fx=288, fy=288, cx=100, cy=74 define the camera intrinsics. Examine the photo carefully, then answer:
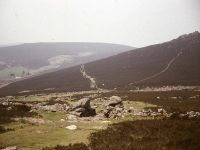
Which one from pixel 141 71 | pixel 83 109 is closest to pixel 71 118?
pixel 83 109

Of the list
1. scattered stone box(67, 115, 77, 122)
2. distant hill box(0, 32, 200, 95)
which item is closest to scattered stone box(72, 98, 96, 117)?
scattered stone box(67, 115, 77, 122)

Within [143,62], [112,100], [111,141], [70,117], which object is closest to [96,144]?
[111,141]

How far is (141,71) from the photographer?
4875 inches

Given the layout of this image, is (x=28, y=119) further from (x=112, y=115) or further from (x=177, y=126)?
(x=177, y=126)

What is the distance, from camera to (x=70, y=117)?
35.6m

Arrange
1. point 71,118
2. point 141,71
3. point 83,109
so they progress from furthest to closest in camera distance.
Result: point 141,71 < point 83,109 < point 71,118

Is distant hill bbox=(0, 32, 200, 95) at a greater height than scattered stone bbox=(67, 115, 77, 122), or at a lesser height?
greater

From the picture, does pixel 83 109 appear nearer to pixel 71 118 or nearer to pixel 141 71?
pixel 71 118

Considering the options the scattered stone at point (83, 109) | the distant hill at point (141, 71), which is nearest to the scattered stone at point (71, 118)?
the scattered stone at point (83, 109)

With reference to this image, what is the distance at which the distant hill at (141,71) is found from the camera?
10444 cm

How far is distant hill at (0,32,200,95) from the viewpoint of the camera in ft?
343

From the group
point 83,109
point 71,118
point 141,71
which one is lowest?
point 71,118

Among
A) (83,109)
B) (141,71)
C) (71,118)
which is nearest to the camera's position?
(71,118)

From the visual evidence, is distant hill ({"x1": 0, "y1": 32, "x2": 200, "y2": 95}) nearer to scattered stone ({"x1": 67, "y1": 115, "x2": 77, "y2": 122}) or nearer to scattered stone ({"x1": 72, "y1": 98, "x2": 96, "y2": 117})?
scattered stone ({"x1": 72, "y1": 98, "x2": 96, "y2": 117})
